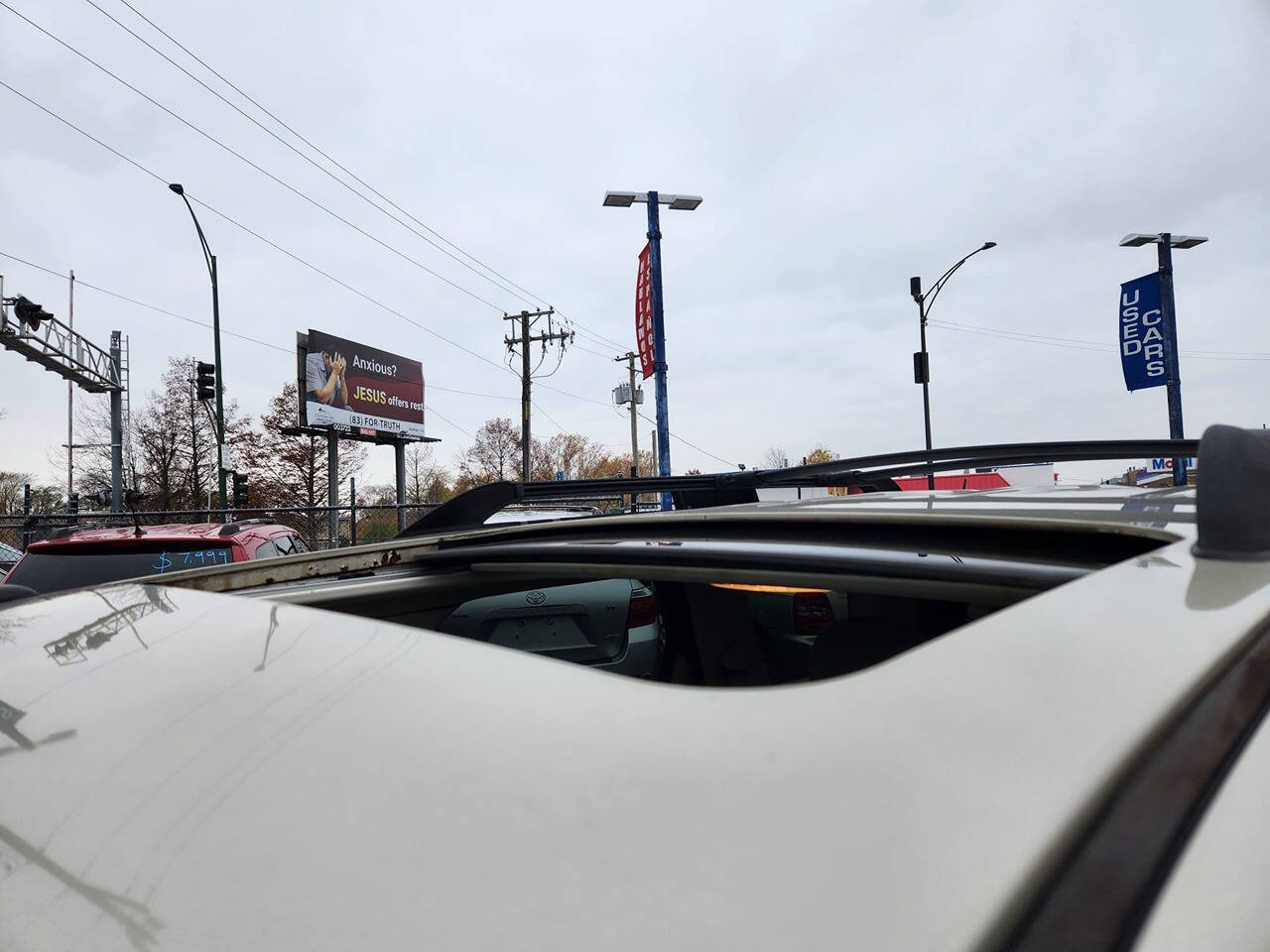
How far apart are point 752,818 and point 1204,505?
0.68 meters

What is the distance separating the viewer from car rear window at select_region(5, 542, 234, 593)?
191 inches

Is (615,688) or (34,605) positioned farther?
(34,605)

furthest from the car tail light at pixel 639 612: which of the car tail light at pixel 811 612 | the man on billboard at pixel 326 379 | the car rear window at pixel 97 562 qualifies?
the man on billboard at pixel 326 379

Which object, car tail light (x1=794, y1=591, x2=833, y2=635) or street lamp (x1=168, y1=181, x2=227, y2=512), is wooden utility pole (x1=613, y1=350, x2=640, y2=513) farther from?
car tail light (x1=794, y1=591, x2=833, y2=635)

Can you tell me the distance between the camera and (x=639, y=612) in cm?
459

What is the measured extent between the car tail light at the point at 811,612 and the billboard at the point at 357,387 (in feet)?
91.7

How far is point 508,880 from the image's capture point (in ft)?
1.77

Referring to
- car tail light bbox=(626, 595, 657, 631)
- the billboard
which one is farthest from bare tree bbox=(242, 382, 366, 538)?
car tail light bbox=(626, 595, 657, 631)

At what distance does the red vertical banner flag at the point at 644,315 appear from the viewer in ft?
50.7

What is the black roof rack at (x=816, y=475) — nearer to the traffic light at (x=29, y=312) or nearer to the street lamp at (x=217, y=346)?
the street lamp at (x=217, y=346)

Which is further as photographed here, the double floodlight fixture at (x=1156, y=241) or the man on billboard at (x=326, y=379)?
the man on billboard at (x=326, y=379)

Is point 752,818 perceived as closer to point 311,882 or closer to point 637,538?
point 311,882

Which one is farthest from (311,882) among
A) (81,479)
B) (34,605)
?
(81,479)

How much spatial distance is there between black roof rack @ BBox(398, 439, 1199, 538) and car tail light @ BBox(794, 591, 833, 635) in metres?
0.98
